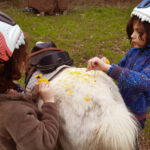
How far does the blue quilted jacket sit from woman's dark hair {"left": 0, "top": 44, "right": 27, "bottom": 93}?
0.64m

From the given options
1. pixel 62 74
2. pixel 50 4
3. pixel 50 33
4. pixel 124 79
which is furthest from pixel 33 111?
pixel 50 4

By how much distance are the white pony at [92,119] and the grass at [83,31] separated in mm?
2272

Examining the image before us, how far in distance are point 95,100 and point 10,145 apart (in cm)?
58

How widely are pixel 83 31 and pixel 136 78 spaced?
4343mm

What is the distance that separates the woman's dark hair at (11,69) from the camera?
0.98 meters

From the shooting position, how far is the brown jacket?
88 cm

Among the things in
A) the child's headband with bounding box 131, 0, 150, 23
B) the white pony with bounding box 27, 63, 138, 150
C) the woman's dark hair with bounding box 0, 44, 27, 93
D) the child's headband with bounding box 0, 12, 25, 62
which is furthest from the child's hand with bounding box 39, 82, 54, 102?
the child's headband with bounding box 131, 0, 150, 23

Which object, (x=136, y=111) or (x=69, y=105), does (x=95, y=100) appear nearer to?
(x=69, y=105)

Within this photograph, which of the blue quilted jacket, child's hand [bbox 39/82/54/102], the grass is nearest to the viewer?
child's hand [bbox 39/82/54/102]

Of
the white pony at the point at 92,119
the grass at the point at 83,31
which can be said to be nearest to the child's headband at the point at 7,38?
the white pony at the point at 92,119

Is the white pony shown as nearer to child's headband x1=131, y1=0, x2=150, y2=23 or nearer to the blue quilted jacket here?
the blue quilted jacket

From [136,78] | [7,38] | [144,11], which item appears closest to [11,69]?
[7,38]

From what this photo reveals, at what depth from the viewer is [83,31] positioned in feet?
17.5

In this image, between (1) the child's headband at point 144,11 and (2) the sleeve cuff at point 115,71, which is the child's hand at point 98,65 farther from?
(1) the child's headband at point 144,11
